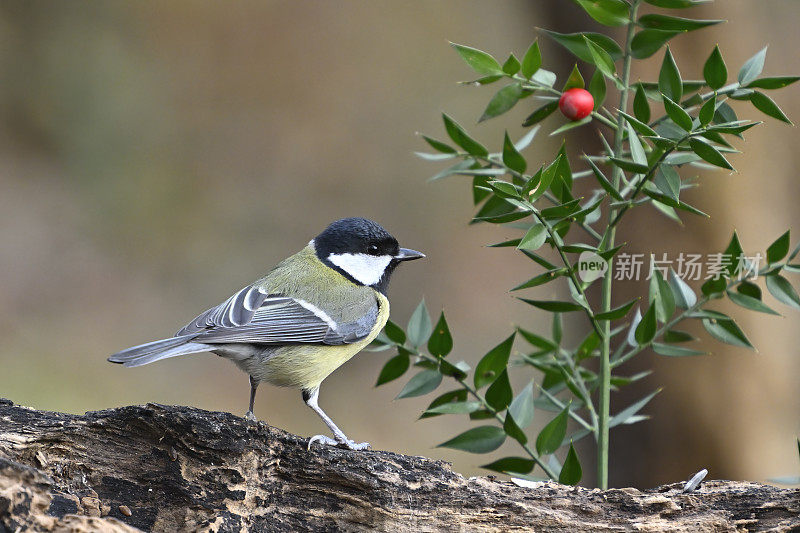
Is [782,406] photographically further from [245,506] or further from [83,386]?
[83,386]

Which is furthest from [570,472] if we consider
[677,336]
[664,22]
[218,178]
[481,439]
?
[218,178]

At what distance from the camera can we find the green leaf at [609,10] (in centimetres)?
188

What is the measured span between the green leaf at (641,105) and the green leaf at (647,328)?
17.9 inches

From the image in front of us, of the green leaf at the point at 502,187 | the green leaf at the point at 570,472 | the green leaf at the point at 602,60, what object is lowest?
the green leaf at the point at 570,472

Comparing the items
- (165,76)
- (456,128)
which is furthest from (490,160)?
(165,76)

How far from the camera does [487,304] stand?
18.7 ft

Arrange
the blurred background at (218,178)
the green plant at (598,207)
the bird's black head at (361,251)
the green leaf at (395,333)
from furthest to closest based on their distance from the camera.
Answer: the blurred background at (218,178)
the bird's black head at (361,251)
the green leaf at (395,333)
the green plant at (598,207)

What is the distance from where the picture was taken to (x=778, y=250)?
1.95 metres

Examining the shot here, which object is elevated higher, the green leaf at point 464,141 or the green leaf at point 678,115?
the green leaf at point 464,141

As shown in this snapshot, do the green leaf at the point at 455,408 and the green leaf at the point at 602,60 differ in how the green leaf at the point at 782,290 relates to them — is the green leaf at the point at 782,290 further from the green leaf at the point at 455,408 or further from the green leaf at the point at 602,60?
the green leaf at the point at 455,408

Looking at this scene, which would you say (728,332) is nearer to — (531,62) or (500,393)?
(500,393)

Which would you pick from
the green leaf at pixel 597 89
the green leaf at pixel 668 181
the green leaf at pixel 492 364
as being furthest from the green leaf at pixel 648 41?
the green leaf at pixel 492 364

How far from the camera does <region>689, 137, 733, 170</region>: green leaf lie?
1648mm

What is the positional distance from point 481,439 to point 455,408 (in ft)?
0.38
